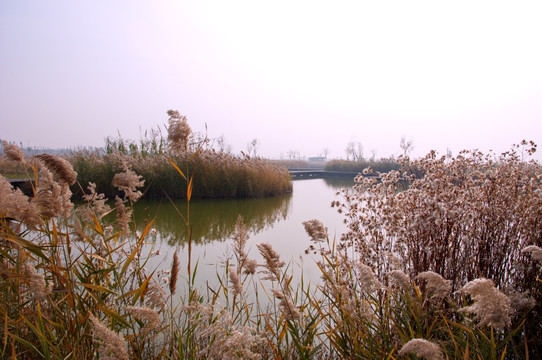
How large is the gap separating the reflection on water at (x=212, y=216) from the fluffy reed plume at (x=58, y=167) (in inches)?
101

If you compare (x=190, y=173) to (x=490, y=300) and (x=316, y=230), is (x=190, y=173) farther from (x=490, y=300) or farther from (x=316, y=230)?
(x=490, y=300)

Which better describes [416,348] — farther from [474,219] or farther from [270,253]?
[474,219]

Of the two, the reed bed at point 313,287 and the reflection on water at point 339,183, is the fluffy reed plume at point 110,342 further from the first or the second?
the reflection on water at point 339,183

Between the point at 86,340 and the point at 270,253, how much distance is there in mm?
789

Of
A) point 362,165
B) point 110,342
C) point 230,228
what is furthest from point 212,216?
point 362,165

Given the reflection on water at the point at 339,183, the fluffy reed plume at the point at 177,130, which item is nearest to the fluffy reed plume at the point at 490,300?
the fluffy reed plume at the point at 177,130

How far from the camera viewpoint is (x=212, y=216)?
6.74 m

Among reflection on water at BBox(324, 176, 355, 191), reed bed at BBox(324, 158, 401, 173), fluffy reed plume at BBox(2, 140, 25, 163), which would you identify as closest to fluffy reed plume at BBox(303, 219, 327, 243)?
fluffy reed plume at BBox(2, 140, 25, 163)

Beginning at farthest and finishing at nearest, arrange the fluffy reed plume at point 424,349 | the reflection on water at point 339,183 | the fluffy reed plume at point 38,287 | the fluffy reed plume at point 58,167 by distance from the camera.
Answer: the reflection on water at point 339,183
the fluffy reed plume at point 58,167
the fluffy reed plume at point 38,287
the fluffy reed plume at point 424,349

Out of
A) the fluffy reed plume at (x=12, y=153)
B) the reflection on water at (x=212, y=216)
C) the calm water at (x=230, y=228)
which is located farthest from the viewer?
the reflection on water at (x=212, y=216)

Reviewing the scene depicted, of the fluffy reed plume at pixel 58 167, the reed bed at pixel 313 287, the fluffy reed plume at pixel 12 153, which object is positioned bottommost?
the reed bed at pixel 313 287

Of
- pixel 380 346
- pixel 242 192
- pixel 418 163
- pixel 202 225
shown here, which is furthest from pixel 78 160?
pixel 380 346

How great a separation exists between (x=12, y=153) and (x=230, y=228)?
13.9ft

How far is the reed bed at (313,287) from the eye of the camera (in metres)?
1.24
